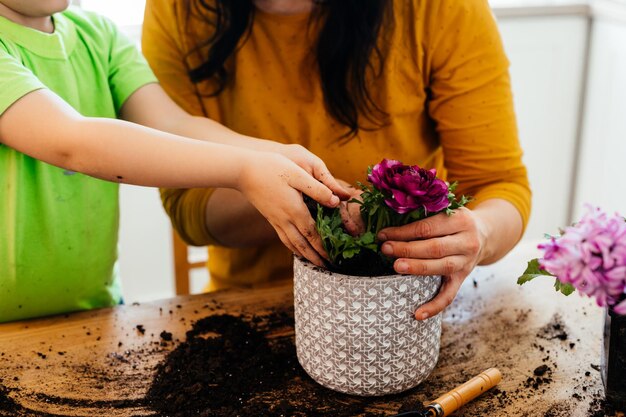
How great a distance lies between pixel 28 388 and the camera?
0.87 m

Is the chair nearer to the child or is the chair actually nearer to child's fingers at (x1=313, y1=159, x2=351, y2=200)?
the child

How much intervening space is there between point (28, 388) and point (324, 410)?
38 centimetres

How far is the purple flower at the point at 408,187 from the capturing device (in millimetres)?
760

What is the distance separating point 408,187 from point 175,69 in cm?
67

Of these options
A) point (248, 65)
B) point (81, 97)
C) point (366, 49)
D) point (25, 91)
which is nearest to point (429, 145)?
point (366, 49)

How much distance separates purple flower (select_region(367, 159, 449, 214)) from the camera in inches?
29.9

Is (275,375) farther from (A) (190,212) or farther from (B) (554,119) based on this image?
(B) (554,119)

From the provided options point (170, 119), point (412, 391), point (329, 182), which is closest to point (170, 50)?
point (170, 119)

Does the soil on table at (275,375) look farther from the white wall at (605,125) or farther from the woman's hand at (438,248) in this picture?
the white wall at (605,125)

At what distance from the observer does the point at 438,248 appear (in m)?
0.85

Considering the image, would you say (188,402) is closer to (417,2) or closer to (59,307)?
(59,307)

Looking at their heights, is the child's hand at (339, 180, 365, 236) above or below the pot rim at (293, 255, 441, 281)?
above

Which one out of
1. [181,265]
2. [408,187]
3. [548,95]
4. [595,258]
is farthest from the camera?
[548,95]

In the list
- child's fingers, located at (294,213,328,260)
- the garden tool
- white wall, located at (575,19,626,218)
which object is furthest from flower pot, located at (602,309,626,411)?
white wall, located at (575,19,626,218)
